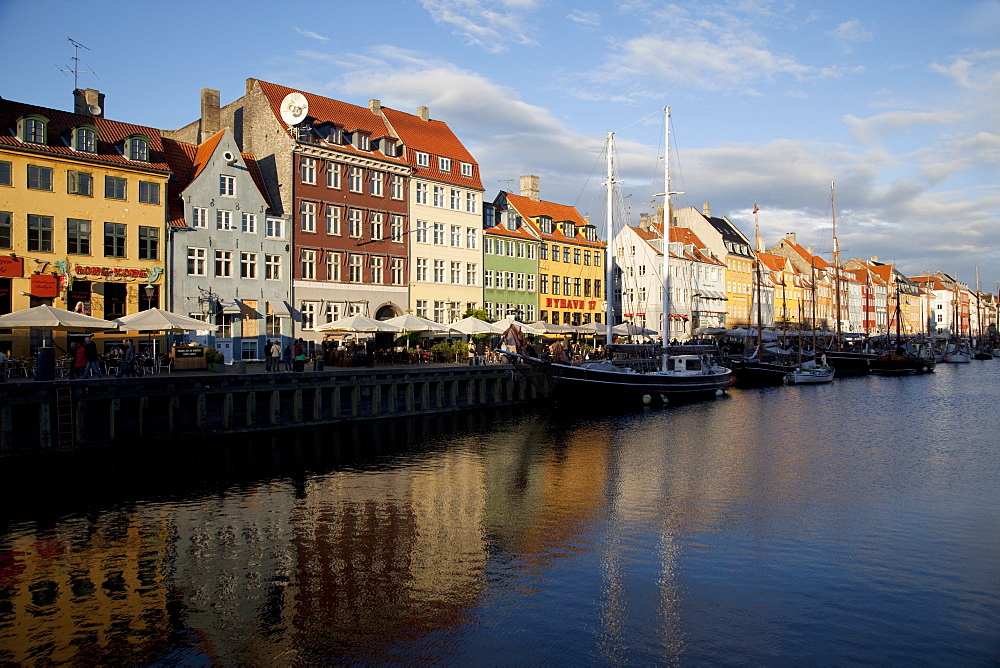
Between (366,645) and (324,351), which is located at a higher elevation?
(324,351)

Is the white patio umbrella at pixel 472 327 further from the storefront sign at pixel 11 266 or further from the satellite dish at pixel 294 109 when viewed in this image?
the storefront sign at pixel 11 266

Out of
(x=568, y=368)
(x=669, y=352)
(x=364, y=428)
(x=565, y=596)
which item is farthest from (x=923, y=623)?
(x=669, y=352)

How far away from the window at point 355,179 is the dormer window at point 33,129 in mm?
18968

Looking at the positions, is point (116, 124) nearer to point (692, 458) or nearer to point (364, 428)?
point (364, 428)

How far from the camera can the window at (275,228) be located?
49222 mm

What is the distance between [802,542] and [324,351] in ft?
113

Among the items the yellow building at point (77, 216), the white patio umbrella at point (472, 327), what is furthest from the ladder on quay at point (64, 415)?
the white patio umbrella at point (472, 327)

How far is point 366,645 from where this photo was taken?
12.1 metres

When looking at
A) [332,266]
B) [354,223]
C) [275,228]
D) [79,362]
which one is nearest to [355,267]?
[332,266]

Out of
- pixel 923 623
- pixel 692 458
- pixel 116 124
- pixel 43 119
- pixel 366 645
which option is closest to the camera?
pixel 366 645

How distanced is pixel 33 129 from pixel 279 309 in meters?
15.9

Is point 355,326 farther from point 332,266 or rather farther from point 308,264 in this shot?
point 332,266

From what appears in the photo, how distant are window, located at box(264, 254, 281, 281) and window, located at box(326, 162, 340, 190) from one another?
258 inches

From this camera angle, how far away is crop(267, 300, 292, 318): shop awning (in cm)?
4831
